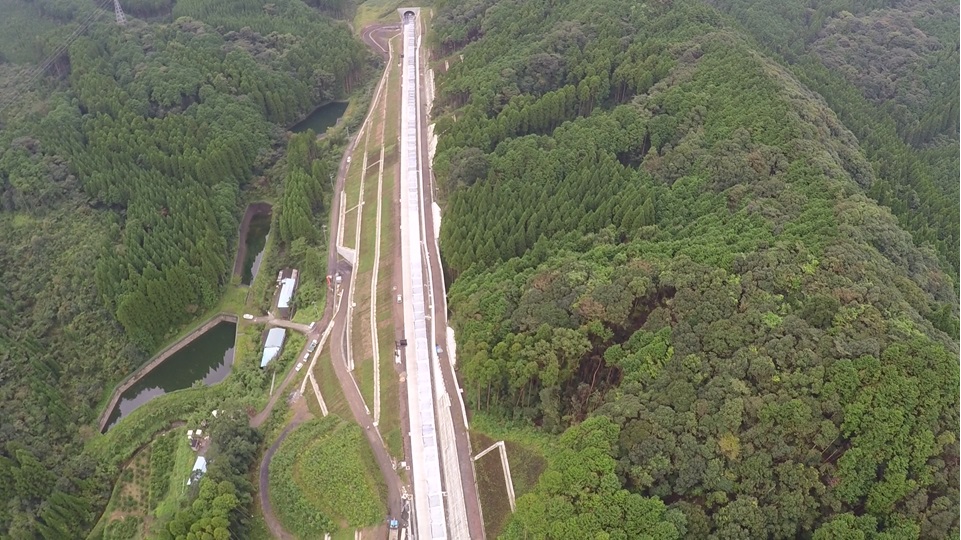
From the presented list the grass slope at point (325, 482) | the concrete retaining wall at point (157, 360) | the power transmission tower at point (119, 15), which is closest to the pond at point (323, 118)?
the power transmission tower at point (119, 15)

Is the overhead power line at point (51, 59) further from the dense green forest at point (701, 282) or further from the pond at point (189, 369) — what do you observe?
the dense green forest at point (701, 282)

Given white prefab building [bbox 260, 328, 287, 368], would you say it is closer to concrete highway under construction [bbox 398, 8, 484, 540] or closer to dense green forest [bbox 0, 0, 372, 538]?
dense green forest [bbox 0, 0, 372, 538]

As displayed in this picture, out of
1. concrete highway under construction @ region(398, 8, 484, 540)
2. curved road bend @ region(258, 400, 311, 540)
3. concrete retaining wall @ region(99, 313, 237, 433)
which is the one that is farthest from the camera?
concrete retaining wall @ region(99, 313, 237, 433)

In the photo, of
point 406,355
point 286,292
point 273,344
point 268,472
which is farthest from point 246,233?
point 268,472

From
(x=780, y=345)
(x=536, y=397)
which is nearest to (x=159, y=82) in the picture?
(x=536, y=397)

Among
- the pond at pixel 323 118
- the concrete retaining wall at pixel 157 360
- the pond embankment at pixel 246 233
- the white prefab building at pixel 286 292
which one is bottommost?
the concrete retaining wall at pixel 157 360

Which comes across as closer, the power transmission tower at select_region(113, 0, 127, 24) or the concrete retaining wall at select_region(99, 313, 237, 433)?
the concrete retaining wall at select_region(99, 313, 237, 433)

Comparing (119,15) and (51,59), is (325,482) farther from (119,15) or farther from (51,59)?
(119,15)

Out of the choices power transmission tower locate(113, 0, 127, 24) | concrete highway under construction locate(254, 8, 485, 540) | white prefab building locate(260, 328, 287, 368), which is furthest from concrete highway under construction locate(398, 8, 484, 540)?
power transmission tower locate(113, 0, 127, 24)
